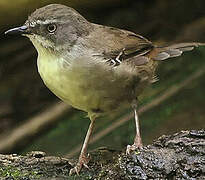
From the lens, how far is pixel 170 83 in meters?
6.49

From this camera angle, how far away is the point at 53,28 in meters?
3.82

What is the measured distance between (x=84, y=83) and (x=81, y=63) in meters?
0.15

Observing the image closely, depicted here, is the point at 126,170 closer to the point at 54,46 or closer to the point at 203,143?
the point at 203,143

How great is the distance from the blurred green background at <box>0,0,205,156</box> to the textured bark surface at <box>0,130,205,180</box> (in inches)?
81.8

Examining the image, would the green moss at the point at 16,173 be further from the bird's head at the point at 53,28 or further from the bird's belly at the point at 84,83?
the bird's head at the point at 53,28

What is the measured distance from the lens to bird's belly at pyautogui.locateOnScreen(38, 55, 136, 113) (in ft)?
12.0

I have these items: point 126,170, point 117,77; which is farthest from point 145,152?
point 117,77

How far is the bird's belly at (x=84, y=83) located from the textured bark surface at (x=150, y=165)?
44 centimetres

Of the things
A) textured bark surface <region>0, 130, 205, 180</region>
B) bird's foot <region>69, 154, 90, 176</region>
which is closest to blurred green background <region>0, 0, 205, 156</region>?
bird's foot <region>69, 154, 90, 176</region>

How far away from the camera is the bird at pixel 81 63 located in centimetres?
368

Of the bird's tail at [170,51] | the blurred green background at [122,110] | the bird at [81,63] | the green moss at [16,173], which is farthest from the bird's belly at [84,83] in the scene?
the blurred green background at [122,110]

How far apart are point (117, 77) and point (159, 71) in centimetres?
301

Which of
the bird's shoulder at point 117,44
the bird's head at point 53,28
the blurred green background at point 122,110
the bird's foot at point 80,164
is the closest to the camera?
the bird's foot at point 80,164

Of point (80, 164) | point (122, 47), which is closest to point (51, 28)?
point (122, 47)
